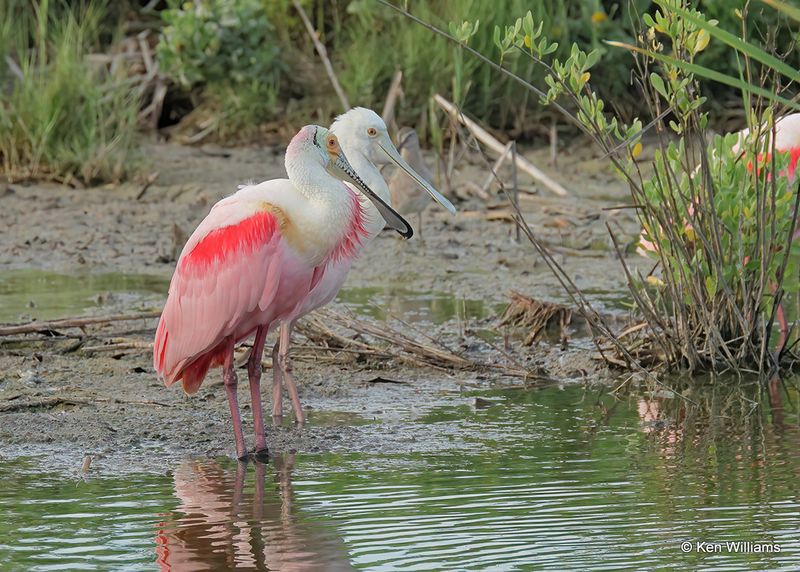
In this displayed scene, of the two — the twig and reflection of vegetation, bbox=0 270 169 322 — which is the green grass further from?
reflection of vegetation, bbox=0 270 169 322

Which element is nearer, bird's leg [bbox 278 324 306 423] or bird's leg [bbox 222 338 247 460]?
bird's leg [bbox 222 338 247 460]

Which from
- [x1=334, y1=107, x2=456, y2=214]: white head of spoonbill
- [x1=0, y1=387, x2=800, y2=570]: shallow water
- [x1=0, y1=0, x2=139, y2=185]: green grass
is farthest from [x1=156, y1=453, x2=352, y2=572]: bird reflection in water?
[x1=0, y1=0, x2=139, y2=185]: green grass

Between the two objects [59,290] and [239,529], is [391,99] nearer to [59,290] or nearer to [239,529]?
[59,290]

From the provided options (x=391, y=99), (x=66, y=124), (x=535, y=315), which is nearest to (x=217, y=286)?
(x=535, y=315)

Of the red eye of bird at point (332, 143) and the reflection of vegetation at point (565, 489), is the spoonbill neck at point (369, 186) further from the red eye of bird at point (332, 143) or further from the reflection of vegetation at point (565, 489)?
the reflection of vegetation at point (565, 489)

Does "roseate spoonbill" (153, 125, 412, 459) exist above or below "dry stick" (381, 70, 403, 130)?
A: below

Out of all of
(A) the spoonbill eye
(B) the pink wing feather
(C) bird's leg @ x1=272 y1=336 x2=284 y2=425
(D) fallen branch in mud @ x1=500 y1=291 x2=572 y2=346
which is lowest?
(C) bird's leg @ x1=272 y1=336 x2=284 y2=425

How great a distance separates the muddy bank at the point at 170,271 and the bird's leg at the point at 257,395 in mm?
132

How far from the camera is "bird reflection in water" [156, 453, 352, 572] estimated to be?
4.12 metres

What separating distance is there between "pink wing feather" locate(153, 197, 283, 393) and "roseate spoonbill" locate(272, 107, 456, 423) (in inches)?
14.5

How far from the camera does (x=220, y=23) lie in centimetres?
1196

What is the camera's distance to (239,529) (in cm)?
445

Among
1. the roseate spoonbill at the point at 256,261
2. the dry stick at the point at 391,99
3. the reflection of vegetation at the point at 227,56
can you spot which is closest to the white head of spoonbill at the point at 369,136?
the roseate spoonbill at the point at 256,261

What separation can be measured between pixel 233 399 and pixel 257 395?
153 millimetres
